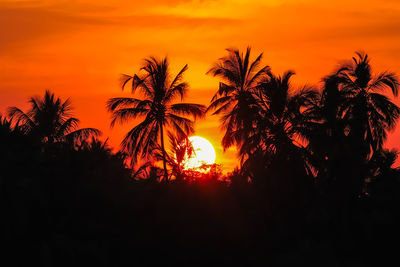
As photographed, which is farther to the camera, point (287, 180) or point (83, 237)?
point (287, 180)

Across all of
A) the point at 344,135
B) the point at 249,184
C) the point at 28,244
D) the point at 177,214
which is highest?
the point at 344,135

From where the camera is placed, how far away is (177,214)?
84.1ft

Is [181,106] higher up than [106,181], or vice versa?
[181,106]

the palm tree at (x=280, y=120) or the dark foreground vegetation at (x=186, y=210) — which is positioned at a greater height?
the palm tree at (x=280, y=120)

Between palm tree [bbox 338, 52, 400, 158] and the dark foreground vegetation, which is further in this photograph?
palm tree [bbox 338, 52, 400, 158]

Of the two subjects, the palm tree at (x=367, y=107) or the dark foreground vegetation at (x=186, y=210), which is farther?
the palm tree at (x=367, y=107)

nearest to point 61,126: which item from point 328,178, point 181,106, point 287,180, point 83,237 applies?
point 181,106

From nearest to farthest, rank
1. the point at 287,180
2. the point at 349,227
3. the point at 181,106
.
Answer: the point at 349,227
the point at 287,180
the point at 181,106

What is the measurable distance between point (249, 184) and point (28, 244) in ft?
33.3

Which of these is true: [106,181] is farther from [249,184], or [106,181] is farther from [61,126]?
[61,126]

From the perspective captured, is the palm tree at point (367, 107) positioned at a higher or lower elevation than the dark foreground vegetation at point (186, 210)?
higher

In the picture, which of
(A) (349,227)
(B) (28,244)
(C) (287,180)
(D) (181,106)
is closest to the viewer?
(B) (28,244)

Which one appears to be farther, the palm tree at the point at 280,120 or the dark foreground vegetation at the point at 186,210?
the palm tree at the point at 280,120

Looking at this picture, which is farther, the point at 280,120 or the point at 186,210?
the point at 280,120
